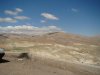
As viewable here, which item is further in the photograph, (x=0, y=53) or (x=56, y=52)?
(x=56, y=52)

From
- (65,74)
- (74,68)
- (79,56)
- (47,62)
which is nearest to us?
(65,74)

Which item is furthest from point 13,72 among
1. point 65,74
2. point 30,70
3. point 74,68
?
point 74,68

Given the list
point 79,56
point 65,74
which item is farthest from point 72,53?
point 65,74

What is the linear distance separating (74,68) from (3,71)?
586cm

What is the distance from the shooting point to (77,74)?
502 inches

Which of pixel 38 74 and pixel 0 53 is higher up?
pixel 0 53

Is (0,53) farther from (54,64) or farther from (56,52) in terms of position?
(56,52)

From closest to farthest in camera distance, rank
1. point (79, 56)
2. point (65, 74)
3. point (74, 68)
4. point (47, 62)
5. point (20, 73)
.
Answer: point (20, 73), point (65, 74), point (74, 68), point (47, 62), point (79, 56)

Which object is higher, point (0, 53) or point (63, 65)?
point (0, 53)

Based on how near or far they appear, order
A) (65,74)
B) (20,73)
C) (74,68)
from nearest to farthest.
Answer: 1. (20,73)
2. (65,74)
3. (74,68)

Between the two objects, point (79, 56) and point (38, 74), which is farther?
point (79, 56)

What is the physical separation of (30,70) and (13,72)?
50.5 inches

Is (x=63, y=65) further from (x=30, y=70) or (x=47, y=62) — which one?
(x=30, y=70)

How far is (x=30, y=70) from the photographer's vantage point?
479 inches
